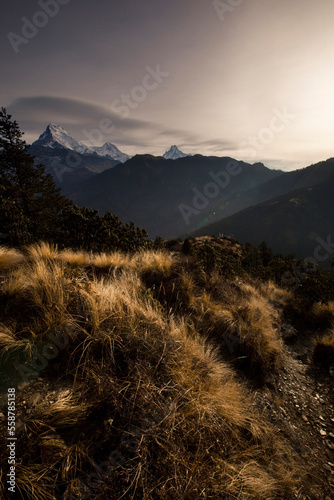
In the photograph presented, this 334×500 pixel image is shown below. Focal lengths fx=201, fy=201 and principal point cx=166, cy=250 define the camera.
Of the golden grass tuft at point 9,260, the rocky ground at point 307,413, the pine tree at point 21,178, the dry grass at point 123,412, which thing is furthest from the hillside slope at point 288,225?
the golden grass tuft at point 9,260

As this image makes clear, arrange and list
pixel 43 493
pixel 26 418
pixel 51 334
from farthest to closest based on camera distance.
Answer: pixel 51 334 < pixel 26 418 < pixel 43 493

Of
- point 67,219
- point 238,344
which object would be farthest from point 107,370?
point 67,219

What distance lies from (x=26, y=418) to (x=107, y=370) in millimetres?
784

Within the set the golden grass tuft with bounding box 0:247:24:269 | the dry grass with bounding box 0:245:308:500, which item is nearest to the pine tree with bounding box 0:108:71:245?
the golden grass tuft with bounding box 0:247:24:269

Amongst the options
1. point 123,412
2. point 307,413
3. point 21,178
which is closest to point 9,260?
point 123,412

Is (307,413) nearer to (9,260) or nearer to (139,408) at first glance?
(139,408)

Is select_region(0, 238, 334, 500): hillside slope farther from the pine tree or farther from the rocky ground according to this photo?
the pine tree

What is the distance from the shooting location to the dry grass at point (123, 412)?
60.9 inches

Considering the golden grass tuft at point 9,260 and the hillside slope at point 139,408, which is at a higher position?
the golden grass tuft at point 9,260

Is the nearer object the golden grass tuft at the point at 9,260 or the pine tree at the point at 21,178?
the golden grass tuft at the point at 9,260

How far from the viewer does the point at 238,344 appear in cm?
423

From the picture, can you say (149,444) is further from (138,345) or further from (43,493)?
(138,345)

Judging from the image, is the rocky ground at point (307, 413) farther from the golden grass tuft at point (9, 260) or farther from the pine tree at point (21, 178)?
the pine tree at point (21, 178)

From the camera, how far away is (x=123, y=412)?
191 centimetres
